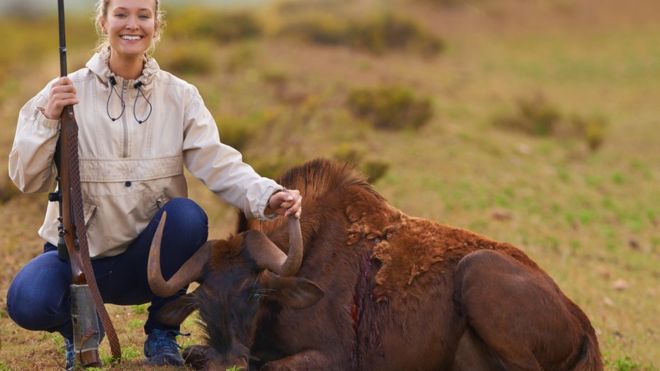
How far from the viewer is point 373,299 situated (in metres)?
6.45

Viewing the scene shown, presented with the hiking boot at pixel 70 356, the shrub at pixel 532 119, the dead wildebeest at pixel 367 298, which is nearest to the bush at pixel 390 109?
the shrub at pixel 532 119

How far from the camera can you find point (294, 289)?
6.11 metres

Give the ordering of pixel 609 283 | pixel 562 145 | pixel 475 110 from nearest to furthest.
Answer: pixel 609 283, pixel 562 145, pixel 475 110

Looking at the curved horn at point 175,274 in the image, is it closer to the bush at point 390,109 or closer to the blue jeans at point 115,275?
the blue jeans at point 115,275

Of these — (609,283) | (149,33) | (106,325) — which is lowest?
(609,283)

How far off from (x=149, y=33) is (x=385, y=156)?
946 cm

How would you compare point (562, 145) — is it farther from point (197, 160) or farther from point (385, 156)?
point (197, 160)

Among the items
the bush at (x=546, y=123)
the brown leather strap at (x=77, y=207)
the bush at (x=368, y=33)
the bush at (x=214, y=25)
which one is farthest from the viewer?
the bush at (x=368, y=33)

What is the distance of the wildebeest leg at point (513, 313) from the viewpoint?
6195 millimetres

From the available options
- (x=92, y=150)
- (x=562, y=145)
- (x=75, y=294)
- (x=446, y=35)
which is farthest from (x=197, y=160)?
(x=446, y=35)

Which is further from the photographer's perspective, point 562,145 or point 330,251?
point 562,145

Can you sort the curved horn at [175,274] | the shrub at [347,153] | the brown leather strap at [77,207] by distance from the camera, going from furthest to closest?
the shrub at [347,153] < the brown leather strap at [77,207] < the curved horn at [175,274]

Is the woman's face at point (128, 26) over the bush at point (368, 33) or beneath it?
over

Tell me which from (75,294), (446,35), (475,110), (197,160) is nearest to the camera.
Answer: (75,294)
